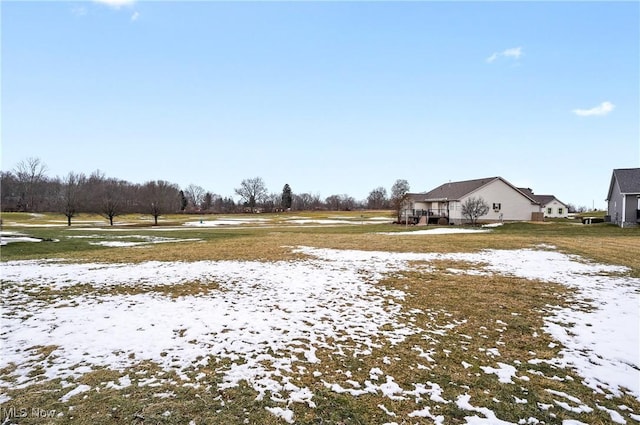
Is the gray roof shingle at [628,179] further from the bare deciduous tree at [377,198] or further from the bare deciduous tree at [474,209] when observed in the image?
the bare deciduous tree at [377,198]

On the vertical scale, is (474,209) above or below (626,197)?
below

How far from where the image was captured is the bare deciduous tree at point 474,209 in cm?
4009

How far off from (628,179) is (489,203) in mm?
14356

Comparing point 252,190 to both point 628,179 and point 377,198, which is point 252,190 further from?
point 628,179

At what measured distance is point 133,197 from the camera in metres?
78.7

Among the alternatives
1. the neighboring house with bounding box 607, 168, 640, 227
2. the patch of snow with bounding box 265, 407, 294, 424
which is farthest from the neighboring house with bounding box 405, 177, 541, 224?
the patch of snow with bounding box 265, 407, 294, 424

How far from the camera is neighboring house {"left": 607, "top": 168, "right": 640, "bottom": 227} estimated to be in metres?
29.8

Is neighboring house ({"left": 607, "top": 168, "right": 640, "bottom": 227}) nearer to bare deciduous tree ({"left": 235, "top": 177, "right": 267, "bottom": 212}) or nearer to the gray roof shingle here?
the gray roof shingle

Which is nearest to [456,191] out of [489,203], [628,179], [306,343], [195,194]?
[489,203]

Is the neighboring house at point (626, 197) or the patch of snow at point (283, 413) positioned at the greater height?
the neighboring house at point (626, 197)

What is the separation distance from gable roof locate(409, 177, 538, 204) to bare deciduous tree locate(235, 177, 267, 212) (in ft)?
225

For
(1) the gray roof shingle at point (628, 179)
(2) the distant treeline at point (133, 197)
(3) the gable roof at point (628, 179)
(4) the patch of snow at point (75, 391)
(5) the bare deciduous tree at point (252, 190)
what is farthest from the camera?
(5) the bare deciduous tree at point (252, 190)

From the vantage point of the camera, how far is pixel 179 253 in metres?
15.5

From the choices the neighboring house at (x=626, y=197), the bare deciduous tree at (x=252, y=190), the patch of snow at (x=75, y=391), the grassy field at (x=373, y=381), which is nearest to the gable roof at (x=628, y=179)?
the neighboring house at (x=626, y=197)
